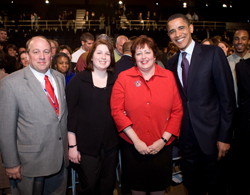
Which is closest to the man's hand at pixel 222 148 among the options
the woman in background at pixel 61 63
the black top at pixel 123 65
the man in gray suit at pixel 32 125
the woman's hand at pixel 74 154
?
the woman's hand at pixel 74 154

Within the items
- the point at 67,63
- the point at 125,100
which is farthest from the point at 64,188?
the point at 67,63

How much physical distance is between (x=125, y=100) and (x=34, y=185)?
1.11m

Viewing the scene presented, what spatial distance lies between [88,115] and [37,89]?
497mm

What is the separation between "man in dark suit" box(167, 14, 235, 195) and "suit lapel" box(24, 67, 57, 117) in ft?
4.16

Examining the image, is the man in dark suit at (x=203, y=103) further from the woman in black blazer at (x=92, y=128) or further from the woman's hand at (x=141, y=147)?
the woman in black blazer at (x=92, y=128)

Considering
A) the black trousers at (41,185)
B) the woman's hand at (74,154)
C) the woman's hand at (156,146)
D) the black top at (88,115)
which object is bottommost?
the black trousers at (41,185)

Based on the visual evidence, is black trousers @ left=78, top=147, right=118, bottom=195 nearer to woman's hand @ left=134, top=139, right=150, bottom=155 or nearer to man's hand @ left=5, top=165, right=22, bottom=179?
woman's hand @ left=134, top=139, right=150, bottom=155

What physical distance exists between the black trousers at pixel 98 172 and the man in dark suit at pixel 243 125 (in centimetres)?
152

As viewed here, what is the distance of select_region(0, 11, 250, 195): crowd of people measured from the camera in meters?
1.65

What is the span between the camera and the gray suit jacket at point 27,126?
1.57m

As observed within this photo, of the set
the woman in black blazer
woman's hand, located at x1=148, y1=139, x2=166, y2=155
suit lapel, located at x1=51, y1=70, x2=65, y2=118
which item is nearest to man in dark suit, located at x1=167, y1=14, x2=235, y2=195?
woman's hand, located at x1=148, y1=139, x2=166, y2=155

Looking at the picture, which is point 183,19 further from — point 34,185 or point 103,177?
point 34,185

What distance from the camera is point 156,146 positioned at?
176 cm

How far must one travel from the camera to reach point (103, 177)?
1.91 metres
